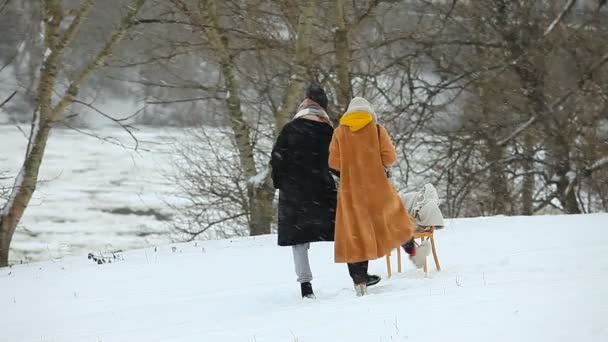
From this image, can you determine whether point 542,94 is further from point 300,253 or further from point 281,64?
point 300,253

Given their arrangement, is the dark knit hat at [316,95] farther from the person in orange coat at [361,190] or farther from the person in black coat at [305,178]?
the person in orange coat at [361,190]

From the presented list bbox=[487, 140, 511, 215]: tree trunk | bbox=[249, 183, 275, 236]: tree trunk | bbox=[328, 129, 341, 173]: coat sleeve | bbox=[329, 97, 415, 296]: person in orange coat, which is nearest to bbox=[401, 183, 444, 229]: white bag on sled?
bbox=[329, 97, 415, 296]: person in orange coat

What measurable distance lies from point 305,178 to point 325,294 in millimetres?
1085

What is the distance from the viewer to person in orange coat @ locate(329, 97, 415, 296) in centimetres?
621

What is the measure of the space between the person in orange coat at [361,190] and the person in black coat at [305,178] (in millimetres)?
201

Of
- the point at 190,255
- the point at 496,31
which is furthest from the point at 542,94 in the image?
the point at 190,255

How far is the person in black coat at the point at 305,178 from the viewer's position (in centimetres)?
645

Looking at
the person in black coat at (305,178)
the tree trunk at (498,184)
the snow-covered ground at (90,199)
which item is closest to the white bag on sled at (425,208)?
the person in black coat at (305,178)

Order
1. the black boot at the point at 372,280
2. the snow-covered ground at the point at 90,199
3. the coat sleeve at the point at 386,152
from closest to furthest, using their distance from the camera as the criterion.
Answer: the coat sleeve at the point at 386,152 < the black boot at the point at 372,280 < the snow-covered ground at the point at 90,199

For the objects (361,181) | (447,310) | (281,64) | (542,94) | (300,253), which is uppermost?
(281,64)

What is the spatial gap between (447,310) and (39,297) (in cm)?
523

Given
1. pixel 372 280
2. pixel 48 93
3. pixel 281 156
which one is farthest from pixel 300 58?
pixel 372 280

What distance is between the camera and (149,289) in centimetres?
816

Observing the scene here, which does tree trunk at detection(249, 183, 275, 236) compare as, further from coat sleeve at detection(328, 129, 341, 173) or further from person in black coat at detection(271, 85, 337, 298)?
coat sleeve at detection(328, 129, 341, 173)
